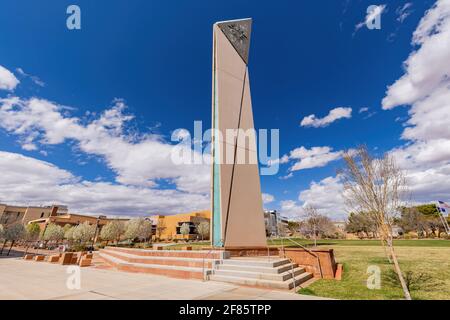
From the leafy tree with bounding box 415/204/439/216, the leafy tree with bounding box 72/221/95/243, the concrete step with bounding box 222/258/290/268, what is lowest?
the concrete step with bounding box 222/258/290/268

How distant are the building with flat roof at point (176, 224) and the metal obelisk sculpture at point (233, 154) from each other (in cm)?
5094

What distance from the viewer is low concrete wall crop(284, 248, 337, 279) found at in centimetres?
895

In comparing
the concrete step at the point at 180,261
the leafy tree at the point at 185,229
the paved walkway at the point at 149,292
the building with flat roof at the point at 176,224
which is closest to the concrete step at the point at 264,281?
the paved walkway at the point at 149,292

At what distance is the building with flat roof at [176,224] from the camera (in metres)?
64.2

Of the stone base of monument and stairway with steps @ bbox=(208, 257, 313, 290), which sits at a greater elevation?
the stone base of monument

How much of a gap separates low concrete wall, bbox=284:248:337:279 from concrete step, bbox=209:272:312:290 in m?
0.58

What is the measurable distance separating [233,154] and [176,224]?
191ft

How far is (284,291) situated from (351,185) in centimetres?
419

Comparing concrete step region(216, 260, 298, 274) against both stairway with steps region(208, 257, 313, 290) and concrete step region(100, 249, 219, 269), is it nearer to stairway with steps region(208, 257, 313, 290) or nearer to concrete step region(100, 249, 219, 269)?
stairway with steps region(208, 257, 313, 290)

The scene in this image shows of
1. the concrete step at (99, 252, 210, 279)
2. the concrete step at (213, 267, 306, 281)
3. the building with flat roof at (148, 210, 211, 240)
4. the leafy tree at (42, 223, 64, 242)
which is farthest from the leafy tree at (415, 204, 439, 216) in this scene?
the leafy tree at (42, 223, 64, 242)

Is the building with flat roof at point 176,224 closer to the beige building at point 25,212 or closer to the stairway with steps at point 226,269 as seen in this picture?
the beige building at point 25,212

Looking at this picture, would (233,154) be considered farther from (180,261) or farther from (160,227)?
(160,227)

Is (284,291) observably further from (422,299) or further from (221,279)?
(422,299)
